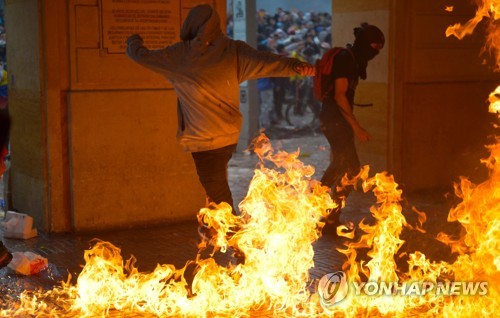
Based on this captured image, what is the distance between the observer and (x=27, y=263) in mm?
7512

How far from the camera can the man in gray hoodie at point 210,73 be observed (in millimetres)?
6926

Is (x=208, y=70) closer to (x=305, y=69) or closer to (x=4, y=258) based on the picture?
(x=305, y=69)

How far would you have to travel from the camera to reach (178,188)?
9.60 m

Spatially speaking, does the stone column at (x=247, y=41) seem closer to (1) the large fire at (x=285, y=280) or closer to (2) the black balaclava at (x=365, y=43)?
(2) the black balaclava at (x=365, y=43)

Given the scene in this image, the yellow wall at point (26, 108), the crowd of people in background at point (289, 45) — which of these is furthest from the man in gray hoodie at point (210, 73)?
the crowd of people in background at point (289, 45)

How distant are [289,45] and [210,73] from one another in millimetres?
16638

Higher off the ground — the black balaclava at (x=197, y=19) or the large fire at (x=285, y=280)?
the black balaclava at (x=197, y=19)

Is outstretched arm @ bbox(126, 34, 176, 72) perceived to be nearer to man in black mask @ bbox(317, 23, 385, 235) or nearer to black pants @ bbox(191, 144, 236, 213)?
black pants @ bbox(191, 144, 236, 213)

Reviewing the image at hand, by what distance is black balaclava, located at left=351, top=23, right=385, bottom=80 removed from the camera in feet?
28.4

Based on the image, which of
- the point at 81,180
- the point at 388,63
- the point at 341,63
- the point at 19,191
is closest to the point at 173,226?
the point at 81,180

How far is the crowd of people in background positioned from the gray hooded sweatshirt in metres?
13.2

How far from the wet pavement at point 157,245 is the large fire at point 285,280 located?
411mm

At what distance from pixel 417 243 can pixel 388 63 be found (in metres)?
3.11

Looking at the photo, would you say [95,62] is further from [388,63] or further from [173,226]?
[388,63]
